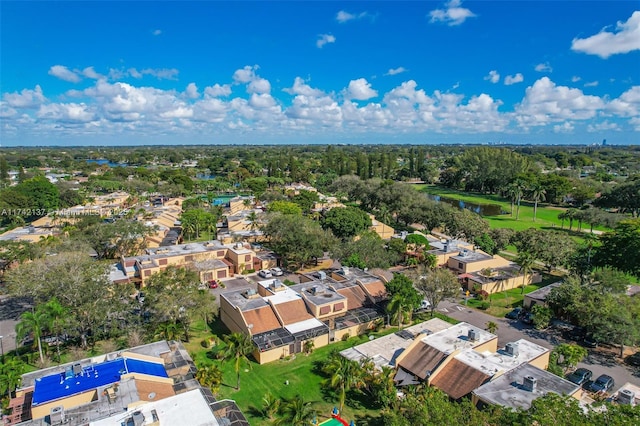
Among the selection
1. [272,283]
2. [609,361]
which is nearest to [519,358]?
[609,361]

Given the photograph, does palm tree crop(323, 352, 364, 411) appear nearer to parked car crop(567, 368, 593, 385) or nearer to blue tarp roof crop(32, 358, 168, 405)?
blue tarp roof crop(32, 358, 168, 405)

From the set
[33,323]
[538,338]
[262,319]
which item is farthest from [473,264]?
[33,323]

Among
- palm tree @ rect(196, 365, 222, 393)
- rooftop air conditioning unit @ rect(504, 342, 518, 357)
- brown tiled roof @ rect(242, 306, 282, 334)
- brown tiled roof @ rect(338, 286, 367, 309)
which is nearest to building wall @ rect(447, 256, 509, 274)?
brown tiled roof @ rect(338, 286, 367, 309)

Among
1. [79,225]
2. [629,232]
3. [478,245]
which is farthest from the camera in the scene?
[79,225]

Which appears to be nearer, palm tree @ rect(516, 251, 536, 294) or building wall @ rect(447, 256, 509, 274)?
palm tree @ rect(516, 251, 536, 294)

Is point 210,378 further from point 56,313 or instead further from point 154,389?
point 56,313

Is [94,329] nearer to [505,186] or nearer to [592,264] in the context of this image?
[592,264]

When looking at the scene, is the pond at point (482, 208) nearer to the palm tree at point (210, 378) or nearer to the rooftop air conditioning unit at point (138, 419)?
the palm tree at point (210, 378)
